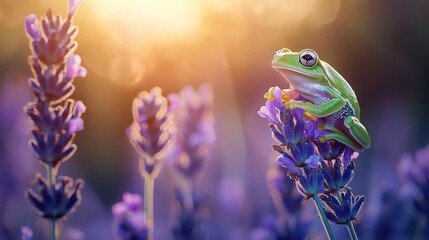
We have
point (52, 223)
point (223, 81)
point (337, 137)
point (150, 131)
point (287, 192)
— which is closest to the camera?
point (337, 137)

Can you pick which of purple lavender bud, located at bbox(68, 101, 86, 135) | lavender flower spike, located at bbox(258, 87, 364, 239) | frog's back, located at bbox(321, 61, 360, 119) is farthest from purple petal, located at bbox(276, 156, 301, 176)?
purple lavender bud, located at bbox(68, 101, 86, 135)

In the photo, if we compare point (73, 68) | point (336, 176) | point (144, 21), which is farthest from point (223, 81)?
point (336, 176)

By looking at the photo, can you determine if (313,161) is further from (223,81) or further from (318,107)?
(223,81)

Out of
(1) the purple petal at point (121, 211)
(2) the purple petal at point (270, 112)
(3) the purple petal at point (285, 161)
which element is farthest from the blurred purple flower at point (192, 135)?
(3) the purple petal at point (285, 161)

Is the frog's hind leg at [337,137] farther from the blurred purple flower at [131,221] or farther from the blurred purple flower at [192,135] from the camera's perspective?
the blurred purple flower at [192,135]

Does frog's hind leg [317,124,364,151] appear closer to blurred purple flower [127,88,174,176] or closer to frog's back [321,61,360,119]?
frog's back [321,61,360,119]

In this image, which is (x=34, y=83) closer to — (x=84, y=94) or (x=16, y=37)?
(x=16, y=37)
